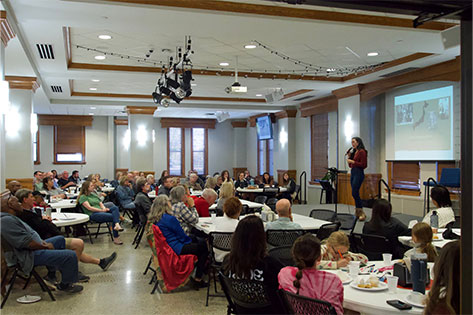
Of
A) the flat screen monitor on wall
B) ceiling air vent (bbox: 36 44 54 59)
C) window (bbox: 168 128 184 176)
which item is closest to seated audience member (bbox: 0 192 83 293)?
ceiling air vent (bbox: 36 44 54 59)

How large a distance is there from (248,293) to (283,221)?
1913mm

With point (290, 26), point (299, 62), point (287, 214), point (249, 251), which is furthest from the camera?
point (299, 62)

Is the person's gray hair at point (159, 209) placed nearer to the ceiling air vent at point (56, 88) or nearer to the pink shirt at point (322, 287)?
the pink shirt at point (322, 287)

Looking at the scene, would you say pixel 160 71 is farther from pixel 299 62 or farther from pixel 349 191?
pixel 349 191

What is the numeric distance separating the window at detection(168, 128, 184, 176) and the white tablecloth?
17.4 metres

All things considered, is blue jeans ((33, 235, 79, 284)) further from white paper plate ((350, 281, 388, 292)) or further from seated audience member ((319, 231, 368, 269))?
white paper plate ((350, 281, 388, 292))

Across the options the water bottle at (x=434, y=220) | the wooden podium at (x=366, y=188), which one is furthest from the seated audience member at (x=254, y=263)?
the wooden podium at (x=366, y=188)

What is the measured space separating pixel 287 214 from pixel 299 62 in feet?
15.0

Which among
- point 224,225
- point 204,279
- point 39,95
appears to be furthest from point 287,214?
point 39,95

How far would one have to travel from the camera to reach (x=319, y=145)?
14.2 metres

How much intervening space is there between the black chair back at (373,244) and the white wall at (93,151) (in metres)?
15.7

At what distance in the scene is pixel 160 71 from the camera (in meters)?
9.29

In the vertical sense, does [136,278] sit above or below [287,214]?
below

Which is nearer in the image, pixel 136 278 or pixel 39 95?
pixel 136 278
